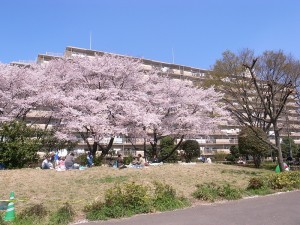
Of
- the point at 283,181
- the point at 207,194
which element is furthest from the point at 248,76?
the point at 207,194

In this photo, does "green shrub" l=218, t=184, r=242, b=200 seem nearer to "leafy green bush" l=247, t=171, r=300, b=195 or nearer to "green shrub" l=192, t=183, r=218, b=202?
"green shrub" l=192, t=183, r=218, b=202

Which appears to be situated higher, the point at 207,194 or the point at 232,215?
the point at 207,194

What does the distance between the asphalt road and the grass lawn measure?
1126mm

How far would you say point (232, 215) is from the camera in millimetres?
7148

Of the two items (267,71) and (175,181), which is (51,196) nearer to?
(175,181)

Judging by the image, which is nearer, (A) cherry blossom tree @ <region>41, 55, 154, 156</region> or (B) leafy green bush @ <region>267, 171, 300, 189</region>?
(B) leafy green bush @ <region>267, 171, 300, 189</region>

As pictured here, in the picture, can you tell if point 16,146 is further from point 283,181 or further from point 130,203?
point 283,181

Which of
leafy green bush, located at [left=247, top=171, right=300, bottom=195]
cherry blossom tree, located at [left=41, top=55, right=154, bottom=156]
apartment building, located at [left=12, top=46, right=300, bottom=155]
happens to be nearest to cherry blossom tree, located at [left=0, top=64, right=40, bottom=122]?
cherry blossom tree, located at [left=41, top=55, right=154, bottom=156]

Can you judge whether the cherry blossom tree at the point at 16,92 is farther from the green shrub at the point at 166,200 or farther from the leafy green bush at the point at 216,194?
the leafy green bush at the point at 216,194

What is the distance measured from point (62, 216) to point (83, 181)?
4.26 m

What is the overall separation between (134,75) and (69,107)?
536 centimetres

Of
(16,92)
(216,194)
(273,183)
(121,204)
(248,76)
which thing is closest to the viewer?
(121,204)

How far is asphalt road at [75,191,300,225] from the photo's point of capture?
6551 mm

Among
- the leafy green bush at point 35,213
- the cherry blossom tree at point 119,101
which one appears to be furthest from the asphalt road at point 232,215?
the cherry blossom tree at point 119,101
